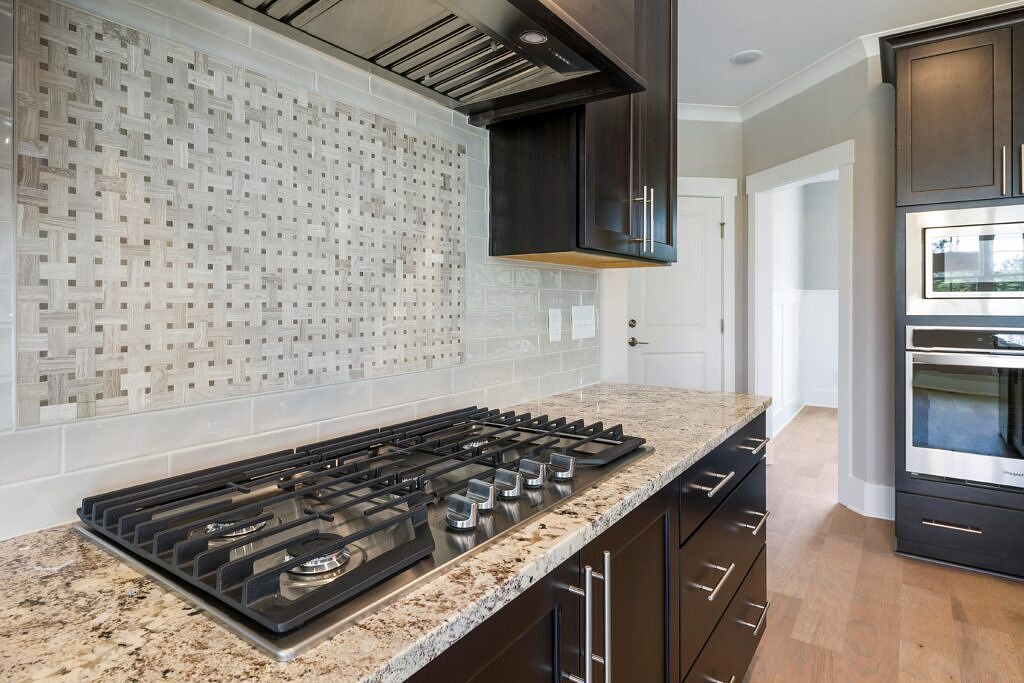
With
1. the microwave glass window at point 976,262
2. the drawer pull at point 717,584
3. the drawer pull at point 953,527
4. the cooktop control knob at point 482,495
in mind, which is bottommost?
the drawer pull at point 953,527

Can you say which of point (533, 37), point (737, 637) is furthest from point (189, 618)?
point (737, 637)

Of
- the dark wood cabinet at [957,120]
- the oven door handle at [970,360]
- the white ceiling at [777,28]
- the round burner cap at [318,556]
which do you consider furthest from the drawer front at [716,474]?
the white ceiling at [777,28]

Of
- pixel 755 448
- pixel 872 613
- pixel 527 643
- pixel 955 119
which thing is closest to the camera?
Result: pixel 527 643

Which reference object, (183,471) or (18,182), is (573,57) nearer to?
(18,182)

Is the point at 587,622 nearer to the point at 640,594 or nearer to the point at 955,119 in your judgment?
the point at 640,594

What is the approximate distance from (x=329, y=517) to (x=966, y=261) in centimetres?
293

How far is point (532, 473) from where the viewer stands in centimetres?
98

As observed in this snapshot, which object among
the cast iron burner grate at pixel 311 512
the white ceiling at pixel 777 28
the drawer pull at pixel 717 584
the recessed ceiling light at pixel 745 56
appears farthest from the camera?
the recessed ceiling light at pixel 745 56

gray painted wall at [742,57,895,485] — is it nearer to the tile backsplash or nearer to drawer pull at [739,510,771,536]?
drawer pull at [739,510,771,536]

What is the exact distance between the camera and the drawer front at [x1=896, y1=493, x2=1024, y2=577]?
8.16ft

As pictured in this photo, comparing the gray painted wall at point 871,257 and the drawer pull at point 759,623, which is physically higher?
the gray painted wall at point 871,257

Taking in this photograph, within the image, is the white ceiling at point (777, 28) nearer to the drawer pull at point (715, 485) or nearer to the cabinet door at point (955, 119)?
the cabinet door at point (955, 119)

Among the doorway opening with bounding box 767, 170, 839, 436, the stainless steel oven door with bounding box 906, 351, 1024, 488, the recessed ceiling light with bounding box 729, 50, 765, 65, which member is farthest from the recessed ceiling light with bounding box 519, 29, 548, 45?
the doorway opening with bounding box 767, 170, 839, 436

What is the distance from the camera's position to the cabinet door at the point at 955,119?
8.10 ft
